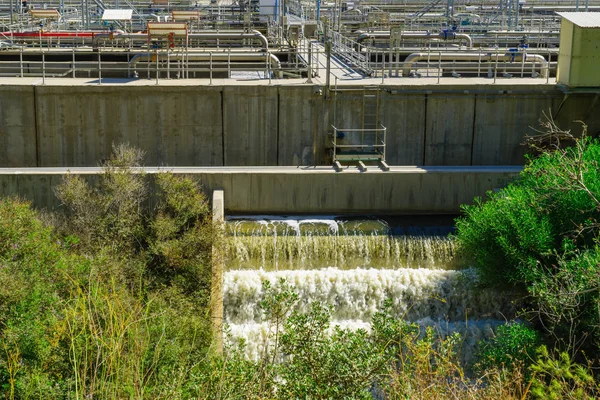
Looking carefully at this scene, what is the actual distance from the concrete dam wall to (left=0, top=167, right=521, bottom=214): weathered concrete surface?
222cm

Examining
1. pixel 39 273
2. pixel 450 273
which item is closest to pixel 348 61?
pixel 450 273

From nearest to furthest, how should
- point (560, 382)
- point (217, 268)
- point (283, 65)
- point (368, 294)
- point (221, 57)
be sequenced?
point (560, 382)
point (217, 268)
point (368, 294)
point (221, 57)
point (283, 65)

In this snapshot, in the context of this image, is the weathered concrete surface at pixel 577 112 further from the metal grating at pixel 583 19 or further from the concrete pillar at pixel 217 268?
the concrete pillar at pixel 217 268

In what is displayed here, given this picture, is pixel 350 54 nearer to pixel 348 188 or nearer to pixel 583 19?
pixel 583 19

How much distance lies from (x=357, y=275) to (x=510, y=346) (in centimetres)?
474

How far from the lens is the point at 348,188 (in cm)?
2461

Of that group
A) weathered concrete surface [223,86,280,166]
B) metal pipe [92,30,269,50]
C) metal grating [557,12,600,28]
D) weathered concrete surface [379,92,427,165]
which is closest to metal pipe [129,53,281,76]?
metal pipe [92,30,269,50]

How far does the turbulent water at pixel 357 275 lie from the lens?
20.7 m

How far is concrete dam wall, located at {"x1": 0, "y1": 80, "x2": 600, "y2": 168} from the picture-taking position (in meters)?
26.4

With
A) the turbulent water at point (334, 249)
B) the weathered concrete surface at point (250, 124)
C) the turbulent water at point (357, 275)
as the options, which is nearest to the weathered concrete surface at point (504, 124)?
the turbulent water at point (357, 275)

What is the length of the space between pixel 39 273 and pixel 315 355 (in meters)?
7.77

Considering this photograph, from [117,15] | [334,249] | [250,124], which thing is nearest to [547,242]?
[334,249]

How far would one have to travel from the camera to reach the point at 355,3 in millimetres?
57594

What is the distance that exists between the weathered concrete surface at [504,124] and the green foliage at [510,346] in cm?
1023
